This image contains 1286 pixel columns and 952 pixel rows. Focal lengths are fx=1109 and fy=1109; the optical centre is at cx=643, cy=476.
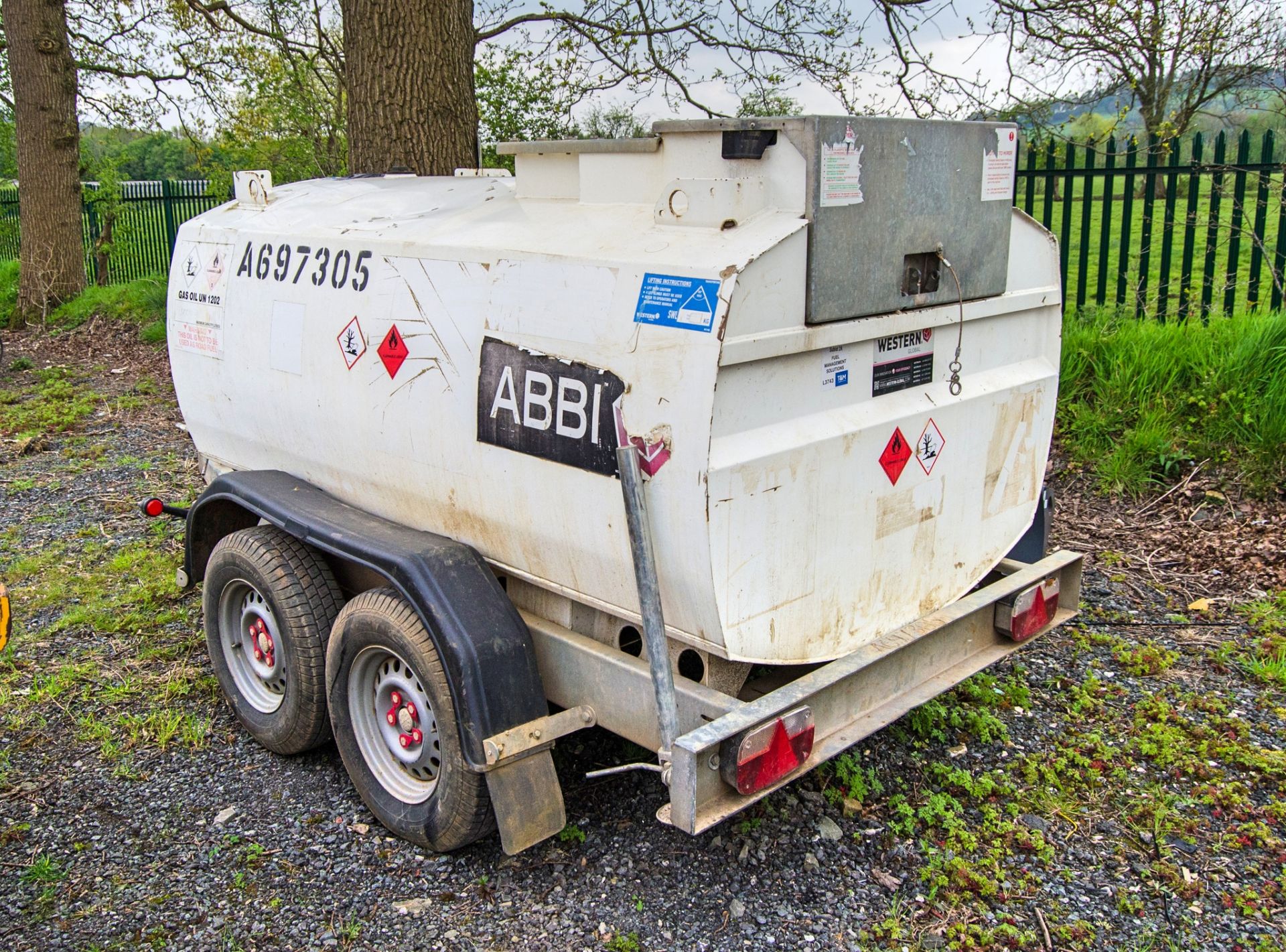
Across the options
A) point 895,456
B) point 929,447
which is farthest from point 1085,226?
point 895,456

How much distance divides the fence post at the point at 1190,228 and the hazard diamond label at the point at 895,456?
14.7 feet

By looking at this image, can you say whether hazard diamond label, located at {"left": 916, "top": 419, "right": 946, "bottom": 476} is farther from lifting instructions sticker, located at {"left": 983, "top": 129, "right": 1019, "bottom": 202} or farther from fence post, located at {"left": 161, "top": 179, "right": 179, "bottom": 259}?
fence post, located at {"left": 161, "top": 179, "right": 179, "bottom": 259}

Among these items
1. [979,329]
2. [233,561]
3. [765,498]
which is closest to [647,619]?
[765,498]

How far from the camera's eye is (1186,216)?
23.2ft

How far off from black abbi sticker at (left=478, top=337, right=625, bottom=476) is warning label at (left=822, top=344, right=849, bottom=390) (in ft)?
1.88

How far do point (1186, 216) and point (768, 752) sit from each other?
5885 millimetres

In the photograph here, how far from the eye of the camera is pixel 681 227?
2.84 meters

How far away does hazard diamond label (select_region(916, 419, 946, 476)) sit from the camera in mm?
3260

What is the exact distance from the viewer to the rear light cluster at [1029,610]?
11.3 feet

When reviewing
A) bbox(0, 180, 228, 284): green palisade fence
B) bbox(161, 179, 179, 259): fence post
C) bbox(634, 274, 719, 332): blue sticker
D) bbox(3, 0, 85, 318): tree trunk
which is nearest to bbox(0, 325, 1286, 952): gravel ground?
bbox(634, 274, 719, 332): blue sticker

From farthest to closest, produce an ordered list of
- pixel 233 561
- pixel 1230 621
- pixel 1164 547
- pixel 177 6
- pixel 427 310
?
pixel 177 6
pixel 1164 547
pixel 1230 621
pixel 233 561
pixel 427 310

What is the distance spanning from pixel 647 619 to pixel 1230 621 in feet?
10.4

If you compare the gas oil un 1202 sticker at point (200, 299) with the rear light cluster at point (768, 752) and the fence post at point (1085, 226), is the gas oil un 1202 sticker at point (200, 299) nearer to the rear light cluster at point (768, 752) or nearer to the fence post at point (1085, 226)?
the rear light cluster at point (768, 752)

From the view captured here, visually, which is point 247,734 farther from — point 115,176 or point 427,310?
point 115,176
